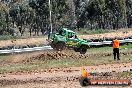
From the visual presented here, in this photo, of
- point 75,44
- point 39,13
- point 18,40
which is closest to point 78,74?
point 75,44

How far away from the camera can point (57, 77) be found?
19.9 metres

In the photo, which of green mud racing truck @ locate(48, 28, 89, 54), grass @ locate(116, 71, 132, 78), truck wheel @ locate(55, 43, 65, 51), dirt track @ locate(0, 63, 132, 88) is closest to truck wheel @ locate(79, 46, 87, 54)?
green mud racing truck @ locate(48, 28, 89, 54)

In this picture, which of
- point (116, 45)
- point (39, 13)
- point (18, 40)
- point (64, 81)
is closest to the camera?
point (64, 81)

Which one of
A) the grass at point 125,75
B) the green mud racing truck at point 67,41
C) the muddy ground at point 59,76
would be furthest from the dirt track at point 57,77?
the green mud racing truck at point 67,41

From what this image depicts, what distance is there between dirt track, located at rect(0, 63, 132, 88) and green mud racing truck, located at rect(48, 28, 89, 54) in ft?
32.7

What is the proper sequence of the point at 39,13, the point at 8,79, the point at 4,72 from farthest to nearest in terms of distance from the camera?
the point at 39,13 < the point at 4,72 < the point at 8,79

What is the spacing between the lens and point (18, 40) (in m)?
49.1

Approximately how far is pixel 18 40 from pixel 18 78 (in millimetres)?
29014

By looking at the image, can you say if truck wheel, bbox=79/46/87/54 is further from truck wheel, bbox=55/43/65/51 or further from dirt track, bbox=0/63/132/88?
dirt track, bbox=0/63/132/88

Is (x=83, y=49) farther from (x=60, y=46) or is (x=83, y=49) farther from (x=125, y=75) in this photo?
(x=125, y=75)

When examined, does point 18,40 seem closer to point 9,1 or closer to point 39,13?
point 39,13

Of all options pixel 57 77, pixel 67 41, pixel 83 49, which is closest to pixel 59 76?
pixel 57 77

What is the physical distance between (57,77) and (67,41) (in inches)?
560

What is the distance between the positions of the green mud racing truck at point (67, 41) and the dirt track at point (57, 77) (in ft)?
32.7
